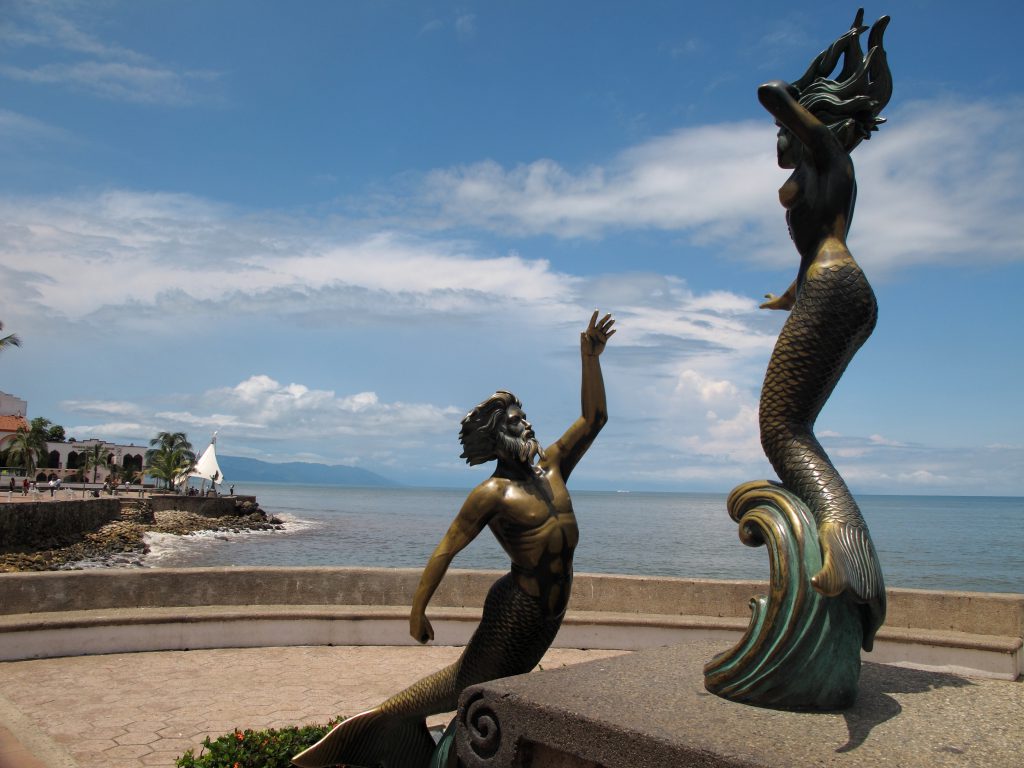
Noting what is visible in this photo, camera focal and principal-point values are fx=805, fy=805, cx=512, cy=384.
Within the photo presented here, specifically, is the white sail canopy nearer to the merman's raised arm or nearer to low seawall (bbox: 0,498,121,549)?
low seawall (bbox: 0,498,121,549)

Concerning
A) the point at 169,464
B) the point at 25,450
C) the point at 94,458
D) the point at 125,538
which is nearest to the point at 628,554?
the point at 125,538

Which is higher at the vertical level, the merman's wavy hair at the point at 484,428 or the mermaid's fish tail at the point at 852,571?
the merman's wavy hair at the point at 484,428

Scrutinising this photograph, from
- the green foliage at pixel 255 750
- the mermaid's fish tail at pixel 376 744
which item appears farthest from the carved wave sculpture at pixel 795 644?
the green foliage at pixel 255 750

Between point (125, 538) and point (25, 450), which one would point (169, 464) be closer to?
point (25, 450)

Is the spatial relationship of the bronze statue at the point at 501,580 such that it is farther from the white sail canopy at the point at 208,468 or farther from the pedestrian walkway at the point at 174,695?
the white sail canopy at the point at 208,468

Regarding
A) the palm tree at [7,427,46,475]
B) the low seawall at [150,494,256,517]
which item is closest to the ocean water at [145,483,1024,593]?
the low seawall at [150,494,256,517]

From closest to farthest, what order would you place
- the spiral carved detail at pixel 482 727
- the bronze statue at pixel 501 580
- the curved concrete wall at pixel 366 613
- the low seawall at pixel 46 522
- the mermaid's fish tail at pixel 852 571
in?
the mermaid's fish tail at pixel 852 571 < the spiral carved detail at pixel 482 727 < the bronze statue at pixel 501 580 < the curved concrete wall at pixel 366 613 < the low seawall at pixel 46 522

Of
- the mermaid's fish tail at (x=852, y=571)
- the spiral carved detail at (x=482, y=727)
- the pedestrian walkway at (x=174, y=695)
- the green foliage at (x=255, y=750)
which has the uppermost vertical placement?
the mermaid's fish tail at (x=852, y=571)

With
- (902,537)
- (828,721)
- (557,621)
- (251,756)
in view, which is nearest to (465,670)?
(557,621)

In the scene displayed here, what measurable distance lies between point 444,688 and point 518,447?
147 centimetres

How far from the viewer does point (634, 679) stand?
445cm

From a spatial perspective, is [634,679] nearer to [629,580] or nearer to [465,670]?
[465,670]

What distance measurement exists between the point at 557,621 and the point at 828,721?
1.50 meters

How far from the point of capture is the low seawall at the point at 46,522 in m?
31.7
